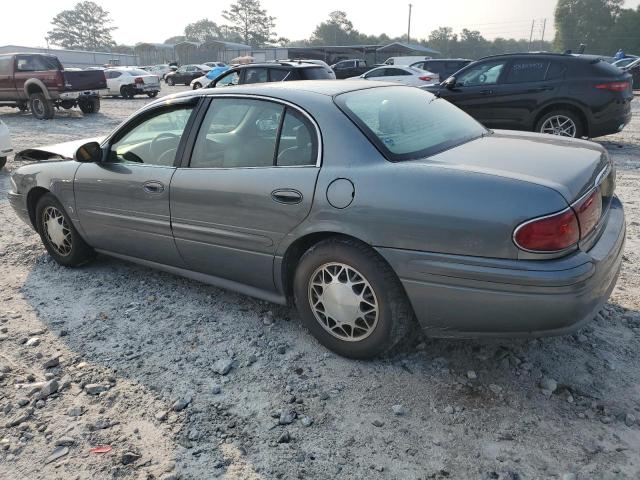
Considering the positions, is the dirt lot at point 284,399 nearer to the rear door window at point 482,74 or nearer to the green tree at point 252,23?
the rear door window at point 482,74

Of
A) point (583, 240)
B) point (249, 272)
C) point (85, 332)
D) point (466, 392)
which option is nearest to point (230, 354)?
point (249, 272)

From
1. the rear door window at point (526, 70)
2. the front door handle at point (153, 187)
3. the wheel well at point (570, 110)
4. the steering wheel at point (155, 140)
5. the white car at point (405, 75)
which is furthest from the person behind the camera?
the white car at point (405, 75)

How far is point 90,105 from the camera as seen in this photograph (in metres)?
16.5

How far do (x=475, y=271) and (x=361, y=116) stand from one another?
112 centimetres

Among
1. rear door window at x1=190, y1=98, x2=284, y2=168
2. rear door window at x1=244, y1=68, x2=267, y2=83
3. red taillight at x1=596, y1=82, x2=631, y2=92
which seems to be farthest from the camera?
rear door window at x1=244, y1=68, x2=267, y2=83

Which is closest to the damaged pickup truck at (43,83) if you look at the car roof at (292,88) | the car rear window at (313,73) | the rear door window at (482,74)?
the car rear window at (313,73)

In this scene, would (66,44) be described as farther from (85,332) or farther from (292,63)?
(85,332)

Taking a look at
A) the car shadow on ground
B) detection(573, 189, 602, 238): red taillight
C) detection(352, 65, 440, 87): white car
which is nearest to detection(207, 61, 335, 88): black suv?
detection(352, 65, 440, 87): white car

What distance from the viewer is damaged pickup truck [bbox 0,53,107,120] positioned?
15219 mm

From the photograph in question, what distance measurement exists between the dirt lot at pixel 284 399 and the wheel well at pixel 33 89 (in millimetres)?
14337

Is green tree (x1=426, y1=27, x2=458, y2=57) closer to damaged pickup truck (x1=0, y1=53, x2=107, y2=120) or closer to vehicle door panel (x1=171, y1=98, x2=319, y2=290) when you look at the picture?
damaged pickup truck (x1=0, y1=53, x2=107, y2=120)

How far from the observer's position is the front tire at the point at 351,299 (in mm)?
2664

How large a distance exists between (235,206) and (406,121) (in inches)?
46.2

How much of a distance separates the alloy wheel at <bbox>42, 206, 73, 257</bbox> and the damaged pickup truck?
500 inches
